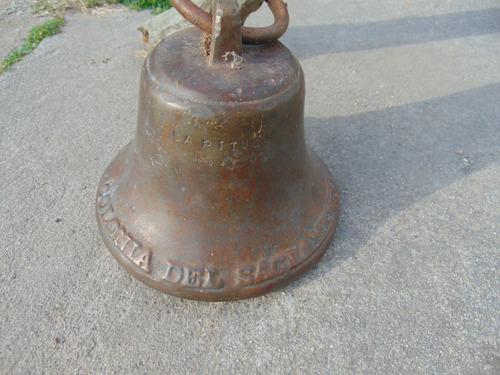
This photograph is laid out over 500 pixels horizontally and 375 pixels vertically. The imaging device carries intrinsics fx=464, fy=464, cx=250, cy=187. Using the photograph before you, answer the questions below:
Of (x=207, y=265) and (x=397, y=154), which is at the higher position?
(x=207, y=265)

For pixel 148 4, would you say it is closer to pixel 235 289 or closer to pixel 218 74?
pixel 218 74

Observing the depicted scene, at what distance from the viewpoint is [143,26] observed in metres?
3.77

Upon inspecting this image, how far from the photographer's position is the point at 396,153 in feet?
9.52

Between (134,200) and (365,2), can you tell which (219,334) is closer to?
(134,200)

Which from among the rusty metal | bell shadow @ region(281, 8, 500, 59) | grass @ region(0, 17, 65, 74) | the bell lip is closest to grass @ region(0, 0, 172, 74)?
grass @ region(0, 17, 65, 74)

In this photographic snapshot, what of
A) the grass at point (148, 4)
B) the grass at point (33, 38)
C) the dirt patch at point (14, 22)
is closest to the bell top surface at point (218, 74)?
the grass at point (33, 38)

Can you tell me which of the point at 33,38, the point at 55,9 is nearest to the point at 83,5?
the point at 55,9

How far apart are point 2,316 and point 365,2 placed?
431 cm

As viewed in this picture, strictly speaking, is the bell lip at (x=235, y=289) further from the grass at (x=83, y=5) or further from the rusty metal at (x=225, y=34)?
the grass at (x=83, y=5)

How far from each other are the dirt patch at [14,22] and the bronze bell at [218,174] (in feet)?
7.42

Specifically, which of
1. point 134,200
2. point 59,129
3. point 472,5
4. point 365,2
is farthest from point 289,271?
point 472,5

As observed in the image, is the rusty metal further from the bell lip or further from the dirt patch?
the dirt patch

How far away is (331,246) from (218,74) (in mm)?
1047

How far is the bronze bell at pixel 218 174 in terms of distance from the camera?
1703mm
